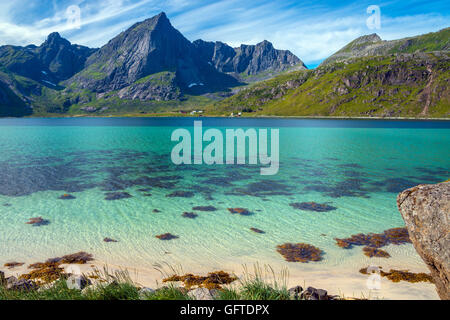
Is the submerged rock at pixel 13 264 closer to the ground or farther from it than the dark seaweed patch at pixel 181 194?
closer to the ground

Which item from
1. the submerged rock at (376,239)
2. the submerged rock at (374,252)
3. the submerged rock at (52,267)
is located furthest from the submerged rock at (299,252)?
the submerged rock at (52,267)

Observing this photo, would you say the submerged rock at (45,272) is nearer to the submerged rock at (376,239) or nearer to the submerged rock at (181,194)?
the submerged rock at (181,194)

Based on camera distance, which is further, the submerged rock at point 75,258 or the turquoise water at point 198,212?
the turquoise water at point 198,212

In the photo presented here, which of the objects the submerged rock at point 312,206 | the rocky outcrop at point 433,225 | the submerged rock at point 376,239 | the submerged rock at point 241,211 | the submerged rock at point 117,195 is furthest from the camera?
the submerged rock at point 117,195

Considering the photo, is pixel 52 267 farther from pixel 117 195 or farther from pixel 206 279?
pixel 117 195

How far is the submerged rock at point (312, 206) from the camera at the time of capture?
26.9 meters

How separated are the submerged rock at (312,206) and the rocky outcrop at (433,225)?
17.1 meters

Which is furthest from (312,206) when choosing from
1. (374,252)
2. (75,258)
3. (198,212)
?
(75,258)

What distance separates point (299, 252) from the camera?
18.5 m

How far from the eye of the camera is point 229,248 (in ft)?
63.2

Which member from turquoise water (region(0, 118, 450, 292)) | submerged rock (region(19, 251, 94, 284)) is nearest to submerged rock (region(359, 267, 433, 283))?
turquoise water (region(0, 118, 450, 292))

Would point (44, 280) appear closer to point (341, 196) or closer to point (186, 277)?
point (186, 277)

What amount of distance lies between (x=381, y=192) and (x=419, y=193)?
2587 cm
